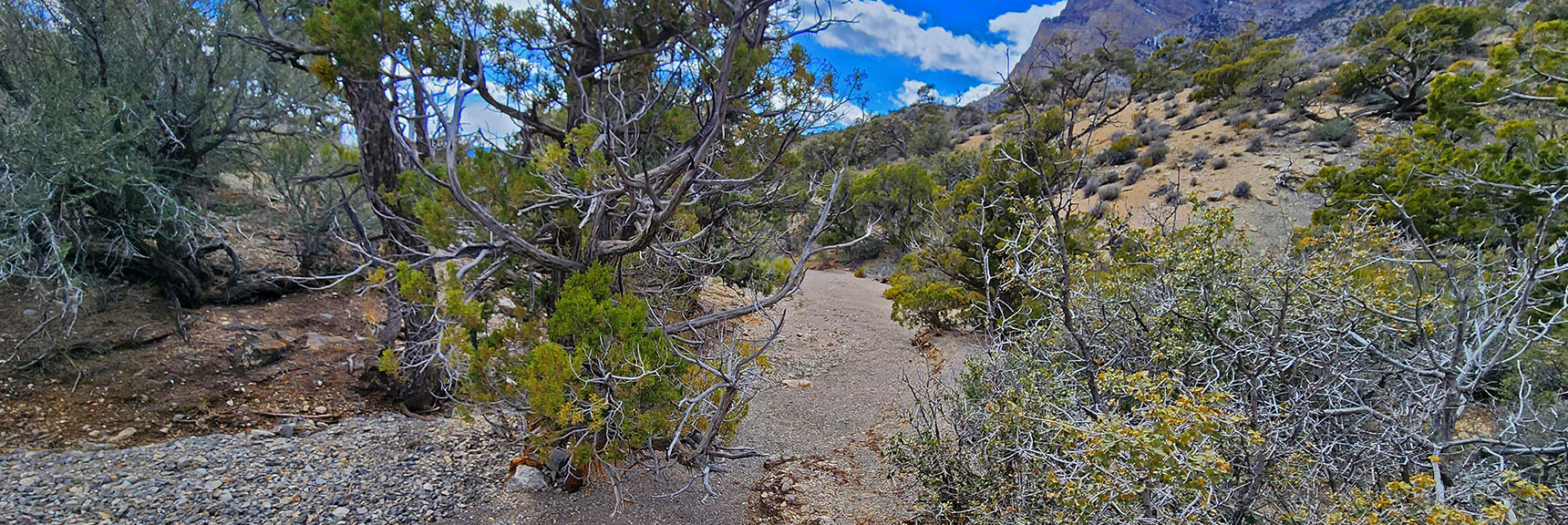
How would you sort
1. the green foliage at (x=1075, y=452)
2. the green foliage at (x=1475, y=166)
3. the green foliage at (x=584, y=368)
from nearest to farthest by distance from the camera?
the green foliage at (x=1075, y=452) < the green foliage at (x=584, y=368) < the green foliage at (x=1475, y=166)

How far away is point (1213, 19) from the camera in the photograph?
5112cm

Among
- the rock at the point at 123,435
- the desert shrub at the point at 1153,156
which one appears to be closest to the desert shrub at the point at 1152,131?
the desert shrub at the point at 1153,156

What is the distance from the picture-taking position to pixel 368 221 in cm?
726

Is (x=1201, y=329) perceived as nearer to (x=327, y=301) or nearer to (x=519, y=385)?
(x=519, y=385)

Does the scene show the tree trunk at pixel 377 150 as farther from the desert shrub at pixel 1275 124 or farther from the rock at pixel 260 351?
the desert shrub at pixel 1275 124

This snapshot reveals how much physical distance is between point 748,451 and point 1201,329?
266 cm

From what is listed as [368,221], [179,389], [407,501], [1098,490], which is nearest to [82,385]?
[179,389]

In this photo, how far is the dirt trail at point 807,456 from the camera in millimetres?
3795

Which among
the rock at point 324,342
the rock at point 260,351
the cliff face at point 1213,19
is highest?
the cliff face at point 1213,19

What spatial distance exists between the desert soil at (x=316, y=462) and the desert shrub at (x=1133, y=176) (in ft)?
44.5

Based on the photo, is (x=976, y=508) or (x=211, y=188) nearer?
(x=976, y=508)

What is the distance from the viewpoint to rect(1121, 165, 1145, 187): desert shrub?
51.6 feet

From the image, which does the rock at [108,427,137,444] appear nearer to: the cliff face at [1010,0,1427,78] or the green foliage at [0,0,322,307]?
the green foliage at [0,0,322,307]

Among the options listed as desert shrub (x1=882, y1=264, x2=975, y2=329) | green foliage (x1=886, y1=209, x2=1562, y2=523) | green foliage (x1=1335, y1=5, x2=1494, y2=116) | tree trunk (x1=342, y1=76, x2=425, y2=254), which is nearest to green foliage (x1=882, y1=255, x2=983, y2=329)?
desert shrub (x1=882, y1=264, x2=975, y2=329)
